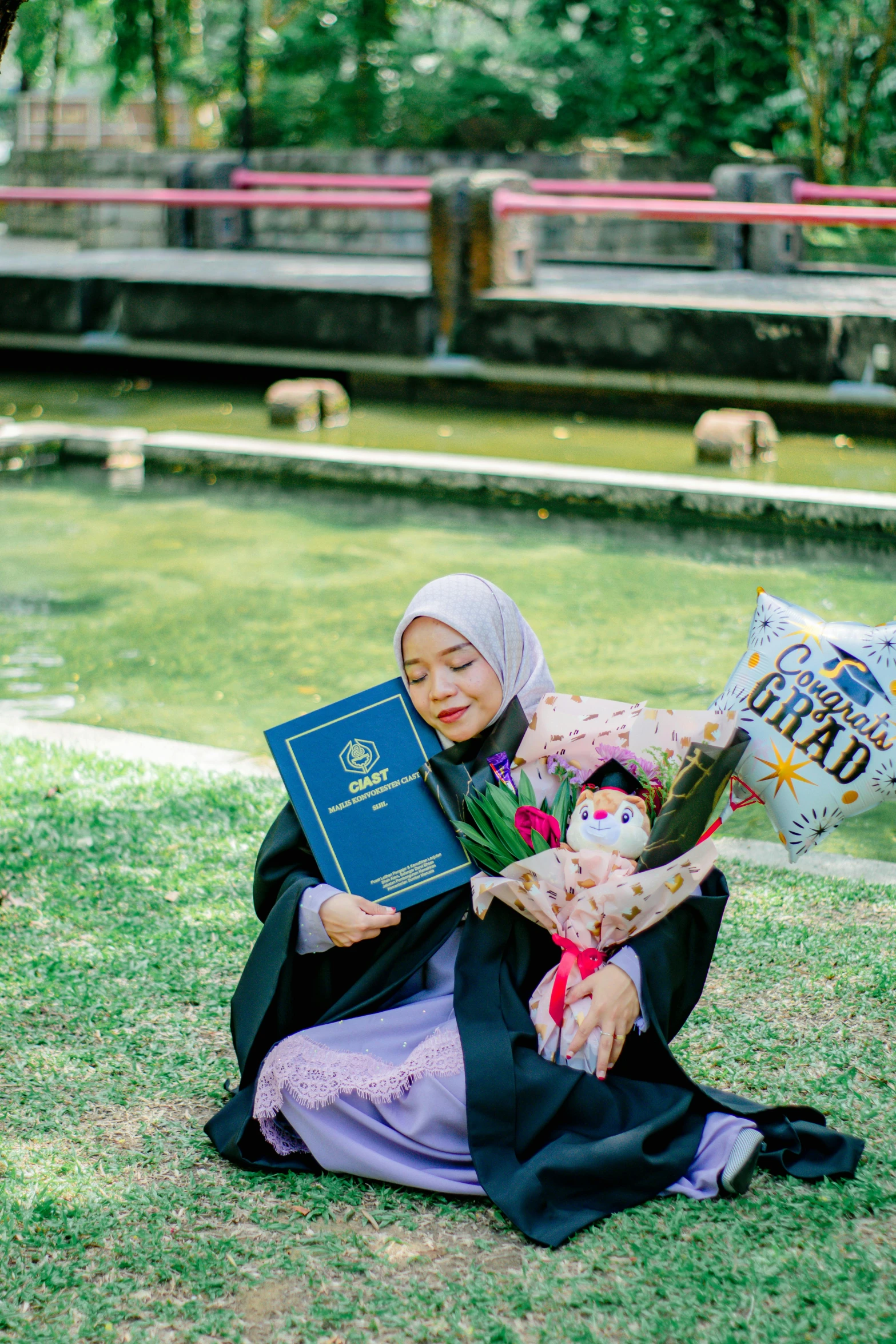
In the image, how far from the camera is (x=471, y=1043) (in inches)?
94.4

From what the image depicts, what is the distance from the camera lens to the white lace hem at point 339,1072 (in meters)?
2.43

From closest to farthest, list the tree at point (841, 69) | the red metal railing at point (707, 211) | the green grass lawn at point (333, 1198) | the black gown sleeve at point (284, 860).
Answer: the green grass lawn at point (333, 1198), the black gown sleeve at point (284, 860), the red metal railing at point (707, 211), the tree at point (841, 69)

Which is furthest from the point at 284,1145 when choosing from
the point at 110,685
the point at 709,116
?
the point at 709,116

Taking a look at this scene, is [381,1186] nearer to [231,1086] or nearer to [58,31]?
[231,1086]

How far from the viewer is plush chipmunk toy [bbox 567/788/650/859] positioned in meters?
2.35

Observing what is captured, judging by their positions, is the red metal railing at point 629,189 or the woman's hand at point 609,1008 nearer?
the woman's hand at point 609,1008

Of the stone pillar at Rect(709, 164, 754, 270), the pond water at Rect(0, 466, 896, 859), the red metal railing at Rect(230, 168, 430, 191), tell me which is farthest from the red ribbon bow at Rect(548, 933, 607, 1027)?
the red metal railing at Rect(230, 168, 430, 191)

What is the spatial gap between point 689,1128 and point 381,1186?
0.55 meters

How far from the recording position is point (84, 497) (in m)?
8.80

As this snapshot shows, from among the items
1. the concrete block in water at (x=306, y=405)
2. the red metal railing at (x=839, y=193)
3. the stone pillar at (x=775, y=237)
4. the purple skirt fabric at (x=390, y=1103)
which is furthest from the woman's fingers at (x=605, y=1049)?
the stone pillar at (x=775, y=237)

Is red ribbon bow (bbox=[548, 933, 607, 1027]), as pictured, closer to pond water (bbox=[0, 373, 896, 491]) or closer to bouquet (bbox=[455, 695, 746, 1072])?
bouquet (bbox=[455, 695, 746, 1072])

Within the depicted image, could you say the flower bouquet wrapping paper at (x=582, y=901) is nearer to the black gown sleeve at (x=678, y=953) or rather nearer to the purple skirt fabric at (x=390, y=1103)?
the black gown sleeve at (x=678, y=953)

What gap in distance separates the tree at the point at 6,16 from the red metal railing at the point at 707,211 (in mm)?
8389

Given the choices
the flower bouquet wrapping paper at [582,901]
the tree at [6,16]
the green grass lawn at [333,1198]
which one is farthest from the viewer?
the tree at [6,16]
